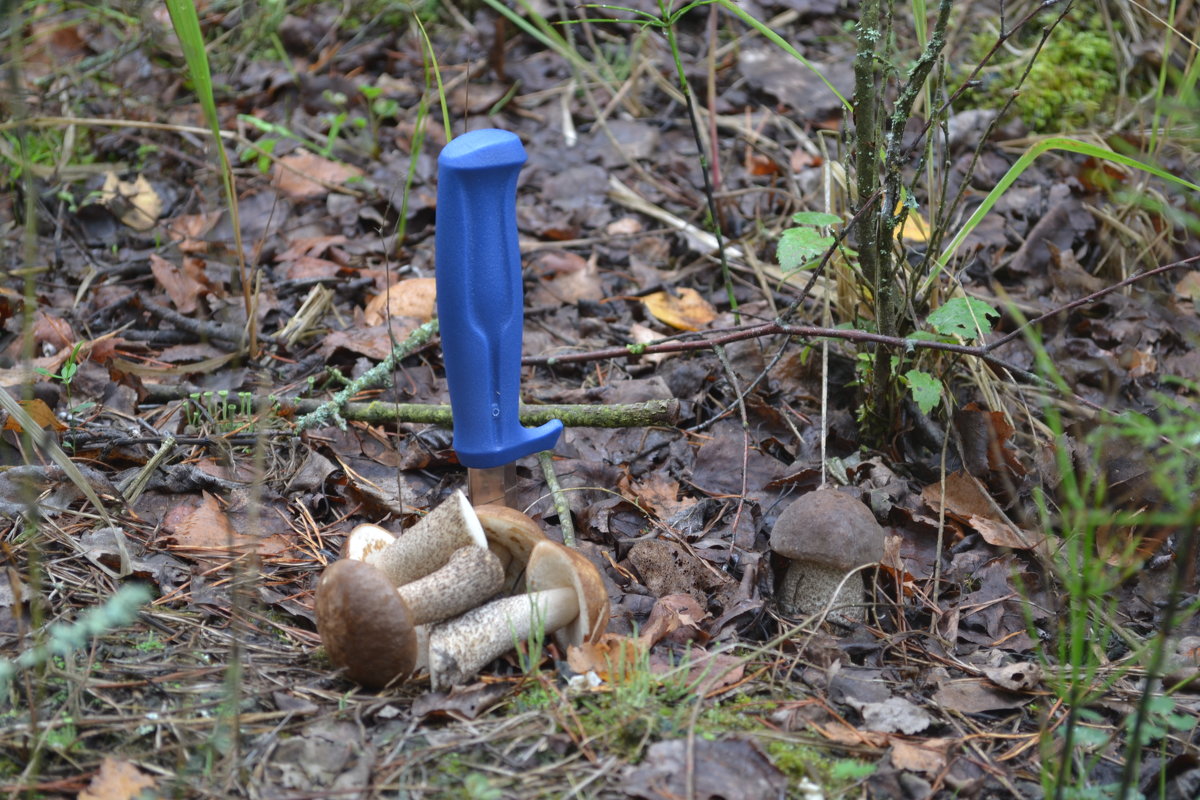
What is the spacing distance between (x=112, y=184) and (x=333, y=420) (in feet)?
6.68

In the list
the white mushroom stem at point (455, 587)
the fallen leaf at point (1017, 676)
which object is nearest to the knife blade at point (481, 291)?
the white mushroom stem at point (455, 587)

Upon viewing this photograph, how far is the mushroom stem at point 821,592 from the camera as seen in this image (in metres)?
2.41

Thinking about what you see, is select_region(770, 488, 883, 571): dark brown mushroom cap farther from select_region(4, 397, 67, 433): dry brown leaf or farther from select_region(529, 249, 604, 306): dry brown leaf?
select_region(4, 397, 67, 433): dry brown leaf

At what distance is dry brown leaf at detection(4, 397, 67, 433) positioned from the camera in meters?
2.58

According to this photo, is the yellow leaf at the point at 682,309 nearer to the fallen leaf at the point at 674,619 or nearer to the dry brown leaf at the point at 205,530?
the fallen leaf at the point at 674,619

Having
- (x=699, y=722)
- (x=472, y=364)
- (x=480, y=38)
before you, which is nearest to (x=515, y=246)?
(x=472, y=364)

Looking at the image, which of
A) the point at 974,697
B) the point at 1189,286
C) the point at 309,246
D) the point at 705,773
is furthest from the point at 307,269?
the point at 1189,286

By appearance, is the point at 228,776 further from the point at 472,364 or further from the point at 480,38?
the point at 480,38

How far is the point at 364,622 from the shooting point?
6.07ft

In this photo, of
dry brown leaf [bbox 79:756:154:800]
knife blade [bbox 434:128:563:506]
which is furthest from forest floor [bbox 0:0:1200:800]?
knife blade [bbox 434:128:563:506]

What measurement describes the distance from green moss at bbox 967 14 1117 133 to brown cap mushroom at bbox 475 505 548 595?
3.38 metres

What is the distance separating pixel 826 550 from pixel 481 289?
1019mm

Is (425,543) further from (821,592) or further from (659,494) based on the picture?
(821,592)

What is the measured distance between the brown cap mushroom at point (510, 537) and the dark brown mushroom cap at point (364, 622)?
1.14ft
